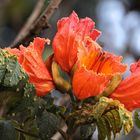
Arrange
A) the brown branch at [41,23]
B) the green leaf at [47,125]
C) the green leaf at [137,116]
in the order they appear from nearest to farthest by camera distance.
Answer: the green leaf at [47,125] < the green leaf at [137,116] < the brown branch at [41,23]

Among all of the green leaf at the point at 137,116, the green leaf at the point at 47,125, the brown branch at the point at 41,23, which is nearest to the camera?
the green leaf at the point at 47,125

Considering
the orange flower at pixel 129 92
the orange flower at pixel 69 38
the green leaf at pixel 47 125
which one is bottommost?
the green leaf at pixel 47 125

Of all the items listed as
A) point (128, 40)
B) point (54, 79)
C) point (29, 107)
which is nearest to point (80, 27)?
point (54, 79)

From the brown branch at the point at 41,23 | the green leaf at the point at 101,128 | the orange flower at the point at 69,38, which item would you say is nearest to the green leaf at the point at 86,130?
the green leaf at the point at 101,128

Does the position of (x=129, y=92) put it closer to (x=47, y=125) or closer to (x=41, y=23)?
(x=47, y=125)

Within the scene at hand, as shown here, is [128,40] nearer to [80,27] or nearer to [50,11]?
[50,11]

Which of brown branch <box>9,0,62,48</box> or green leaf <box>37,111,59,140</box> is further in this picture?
brown branch <box>9,0,62,48</box>

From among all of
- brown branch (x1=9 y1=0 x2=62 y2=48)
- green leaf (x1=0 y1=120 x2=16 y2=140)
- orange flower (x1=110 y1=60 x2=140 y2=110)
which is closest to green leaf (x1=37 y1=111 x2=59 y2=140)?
green leaf (x1=0 y1=120 x2=16 y2=140)

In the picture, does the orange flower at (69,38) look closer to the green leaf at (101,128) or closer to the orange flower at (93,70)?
the orange flower at (93,70)

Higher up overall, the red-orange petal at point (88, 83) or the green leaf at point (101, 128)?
the red-orange petal at point (88, 83)

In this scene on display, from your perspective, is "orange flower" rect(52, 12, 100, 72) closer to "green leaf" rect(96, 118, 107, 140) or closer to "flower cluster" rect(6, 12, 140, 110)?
"flower cluster" rect(6, 12, 140, 110)
